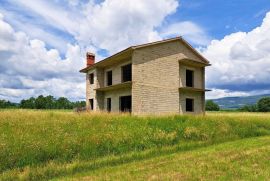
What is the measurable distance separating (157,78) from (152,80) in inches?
25.8

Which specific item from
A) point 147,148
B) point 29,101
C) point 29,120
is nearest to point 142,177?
point 147,148

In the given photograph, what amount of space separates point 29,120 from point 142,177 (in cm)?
901

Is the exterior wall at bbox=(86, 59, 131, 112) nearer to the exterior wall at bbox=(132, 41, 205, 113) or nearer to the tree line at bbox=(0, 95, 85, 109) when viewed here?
the exterior wall at bbox=(132, 41, 205, 113)

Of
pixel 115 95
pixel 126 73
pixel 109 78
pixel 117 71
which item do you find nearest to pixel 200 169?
pixel 126 73

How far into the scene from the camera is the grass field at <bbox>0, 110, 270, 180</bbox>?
8.31m

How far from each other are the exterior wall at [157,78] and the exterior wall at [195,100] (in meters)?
0.69

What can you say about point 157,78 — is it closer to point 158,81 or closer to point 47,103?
point 158,81

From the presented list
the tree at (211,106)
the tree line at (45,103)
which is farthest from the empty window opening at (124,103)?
the tree at (211,106)

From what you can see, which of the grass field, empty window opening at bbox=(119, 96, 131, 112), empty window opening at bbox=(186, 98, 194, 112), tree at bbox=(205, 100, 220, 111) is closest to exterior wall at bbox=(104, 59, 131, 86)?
empty window opening at bbox=(119, 96, 131, 112)

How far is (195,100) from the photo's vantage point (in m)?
28.9

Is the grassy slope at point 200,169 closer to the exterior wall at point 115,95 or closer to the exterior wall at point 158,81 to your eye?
the exterior wall at point 158,81

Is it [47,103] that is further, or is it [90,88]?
[47,103]

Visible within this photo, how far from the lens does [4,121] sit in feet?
45.4

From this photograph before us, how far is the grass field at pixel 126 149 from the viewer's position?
8.31 metres
